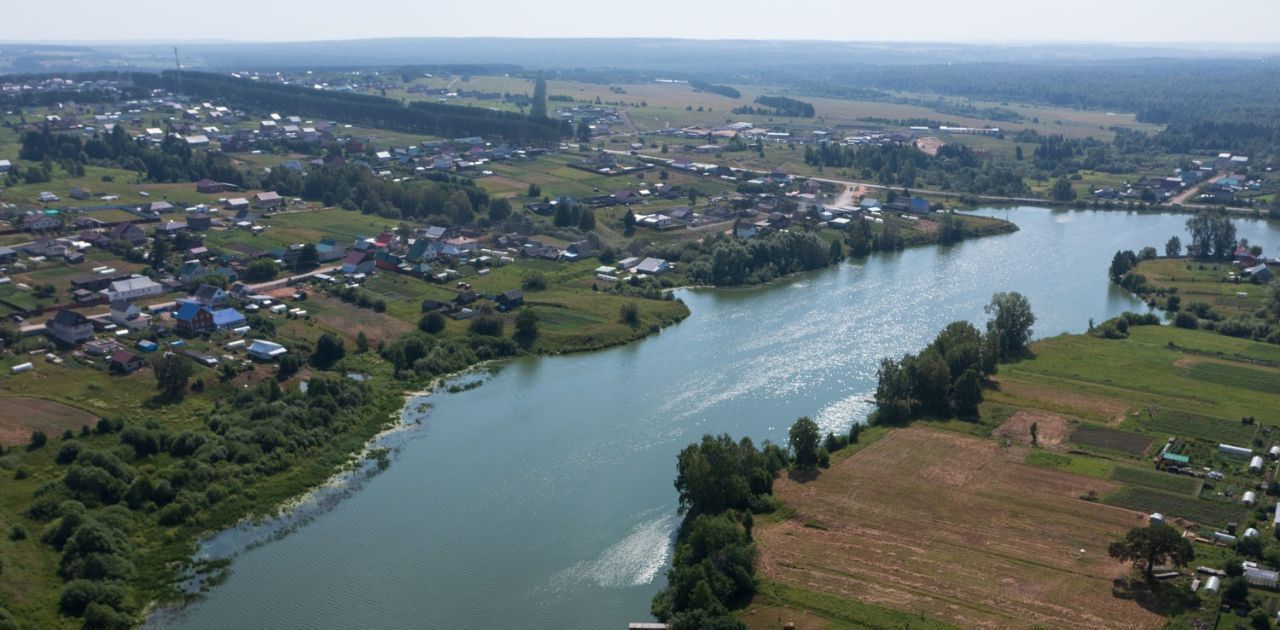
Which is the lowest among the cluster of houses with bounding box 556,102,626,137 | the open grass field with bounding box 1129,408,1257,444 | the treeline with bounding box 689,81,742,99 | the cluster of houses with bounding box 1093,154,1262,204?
the open grass field with bounding box 1129,408,1257,444

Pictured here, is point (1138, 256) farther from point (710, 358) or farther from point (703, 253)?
point (710, 358)

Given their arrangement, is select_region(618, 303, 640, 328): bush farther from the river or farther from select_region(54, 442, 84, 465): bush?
select_region(54, 442, 84, 465): bush

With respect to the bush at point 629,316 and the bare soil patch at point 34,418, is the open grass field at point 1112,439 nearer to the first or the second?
the bush at point 629,316

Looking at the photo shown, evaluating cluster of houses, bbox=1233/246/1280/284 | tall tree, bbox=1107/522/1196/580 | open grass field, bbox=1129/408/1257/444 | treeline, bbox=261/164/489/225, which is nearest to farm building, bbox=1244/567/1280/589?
tall tree, bbox=1107/522/1196/580

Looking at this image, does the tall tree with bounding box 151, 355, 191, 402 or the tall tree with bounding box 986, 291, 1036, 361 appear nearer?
the tall tree with bounding box 151, 355, 191, 402

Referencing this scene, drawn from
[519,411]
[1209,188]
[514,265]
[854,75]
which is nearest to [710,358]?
[519,411]

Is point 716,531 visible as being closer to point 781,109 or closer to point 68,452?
point 68,452
